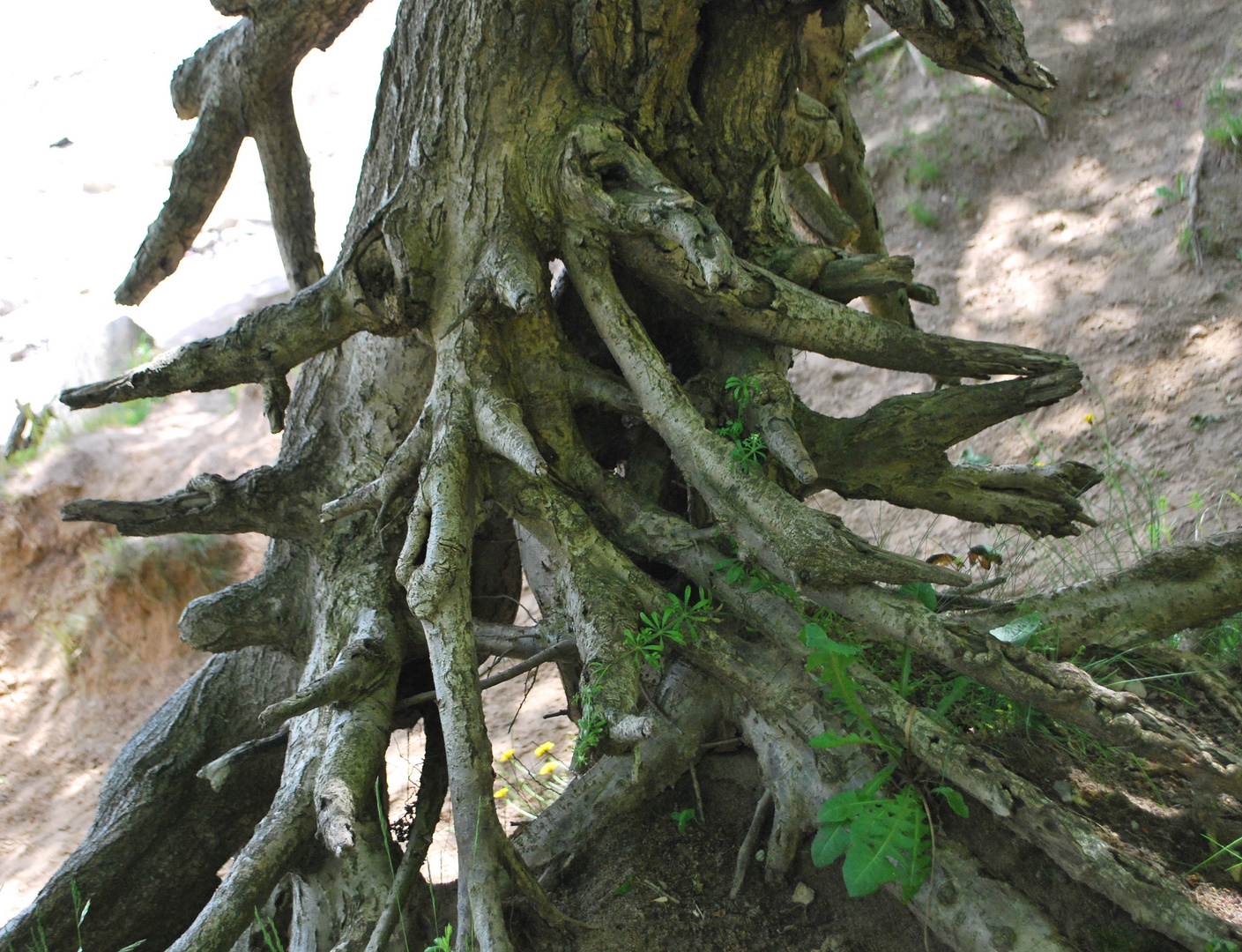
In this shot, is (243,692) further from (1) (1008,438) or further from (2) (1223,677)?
(1) (1008,438)

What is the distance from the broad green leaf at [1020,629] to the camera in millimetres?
2113

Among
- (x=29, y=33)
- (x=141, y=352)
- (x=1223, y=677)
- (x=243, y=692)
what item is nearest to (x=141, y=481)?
(x=141, y=352)

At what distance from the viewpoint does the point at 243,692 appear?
3.29m

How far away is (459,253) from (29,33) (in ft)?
46.9

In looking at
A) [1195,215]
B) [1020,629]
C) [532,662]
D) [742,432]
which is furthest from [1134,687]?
[1195,215]

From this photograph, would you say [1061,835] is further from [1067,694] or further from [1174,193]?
[1174,193]

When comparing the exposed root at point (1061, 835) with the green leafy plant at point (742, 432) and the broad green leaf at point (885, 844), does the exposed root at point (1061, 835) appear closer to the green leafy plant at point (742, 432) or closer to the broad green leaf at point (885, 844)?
the broad green leaf at point (885, 844)

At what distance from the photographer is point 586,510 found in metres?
2.40

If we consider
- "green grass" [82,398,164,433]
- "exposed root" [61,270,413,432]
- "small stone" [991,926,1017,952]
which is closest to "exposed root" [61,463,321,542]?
Result: "exposed root" [61,270,413,432]

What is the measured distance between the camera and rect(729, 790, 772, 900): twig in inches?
81.7

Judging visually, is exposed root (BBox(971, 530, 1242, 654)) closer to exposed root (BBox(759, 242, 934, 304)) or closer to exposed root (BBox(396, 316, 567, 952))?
exposed root (BBox(759, 242, 934, 304))

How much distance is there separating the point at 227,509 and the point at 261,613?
1.23ft

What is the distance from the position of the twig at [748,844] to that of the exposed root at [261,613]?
5.29 ft

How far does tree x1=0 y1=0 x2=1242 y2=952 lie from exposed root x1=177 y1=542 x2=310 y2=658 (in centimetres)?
1
